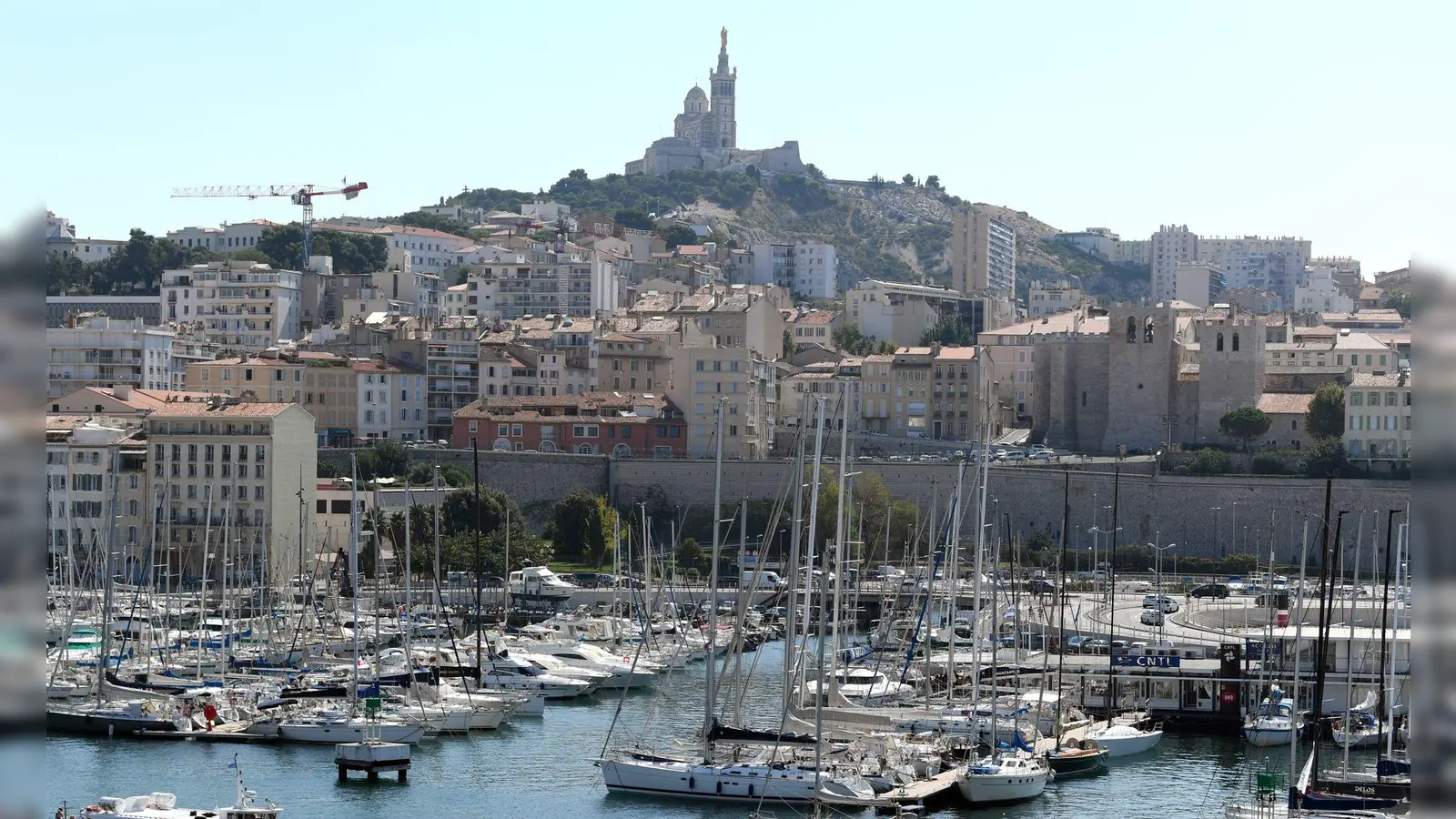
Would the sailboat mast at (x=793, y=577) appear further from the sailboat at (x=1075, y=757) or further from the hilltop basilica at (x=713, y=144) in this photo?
the hilltop basilica at (x=713, y=144)

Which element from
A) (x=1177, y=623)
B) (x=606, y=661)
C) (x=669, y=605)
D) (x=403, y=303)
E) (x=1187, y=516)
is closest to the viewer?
(x=606, y=661)

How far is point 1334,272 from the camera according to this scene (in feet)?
495

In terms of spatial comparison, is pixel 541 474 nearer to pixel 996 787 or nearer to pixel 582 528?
pixel 582 528

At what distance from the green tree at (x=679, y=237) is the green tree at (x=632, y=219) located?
16.5 feet

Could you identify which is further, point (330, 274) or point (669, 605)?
point (330, 274)

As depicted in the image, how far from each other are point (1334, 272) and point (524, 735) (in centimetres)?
12645

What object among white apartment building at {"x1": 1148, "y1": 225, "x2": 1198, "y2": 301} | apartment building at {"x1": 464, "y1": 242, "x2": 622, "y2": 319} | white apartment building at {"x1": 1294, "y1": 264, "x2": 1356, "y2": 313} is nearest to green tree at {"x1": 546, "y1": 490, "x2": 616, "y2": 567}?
apartment building at {"x1": 464, "y1": 242, "x2": 622, "y2": 319}

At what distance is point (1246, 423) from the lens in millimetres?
71250

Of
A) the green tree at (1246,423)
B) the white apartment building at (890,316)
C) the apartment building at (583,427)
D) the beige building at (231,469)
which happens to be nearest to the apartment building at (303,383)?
the apartment building at (583,427)

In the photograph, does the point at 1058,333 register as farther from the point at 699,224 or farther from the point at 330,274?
the point at 699,224

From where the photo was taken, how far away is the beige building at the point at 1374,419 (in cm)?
6725

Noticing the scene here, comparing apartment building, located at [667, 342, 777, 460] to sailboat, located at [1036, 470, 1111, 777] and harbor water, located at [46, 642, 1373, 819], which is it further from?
sailboat, located at [1036, 470, 1111, 777]

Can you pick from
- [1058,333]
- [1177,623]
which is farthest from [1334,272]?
[1177,623]

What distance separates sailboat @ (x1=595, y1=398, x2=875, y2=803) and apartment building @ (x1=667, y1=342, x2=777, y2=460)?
133 ft
